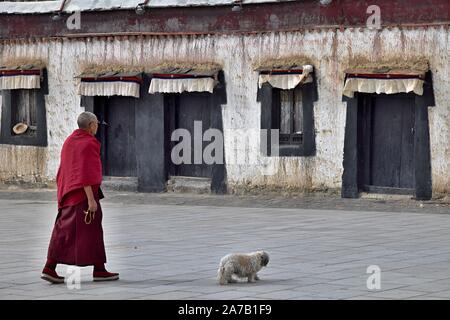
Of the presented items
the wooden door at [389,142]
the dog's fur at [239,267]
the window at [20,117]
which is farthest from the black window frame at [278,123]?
the dog's fur at [239,267]

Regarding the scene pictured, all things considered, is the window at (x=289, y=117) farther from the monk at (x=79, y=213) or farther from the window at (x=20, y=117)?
the monk at (x=79, y=213)

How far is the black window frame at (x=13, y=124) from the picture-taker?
81.4 feet

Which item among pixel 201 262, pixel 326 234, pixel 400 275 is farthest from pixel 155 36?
pixel 400 275

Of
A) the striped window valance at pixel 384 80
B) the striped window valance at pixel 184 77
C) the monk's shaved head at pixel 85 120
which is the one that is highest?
the striped window valance at pixel 184 77

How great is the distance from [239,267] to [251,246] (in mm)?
3310

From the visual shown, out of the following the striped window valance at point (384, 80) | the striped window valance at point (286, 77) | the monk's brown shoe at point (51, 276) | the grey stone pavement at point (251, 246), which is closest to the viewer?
the grey stone pavement at point (251, 246)

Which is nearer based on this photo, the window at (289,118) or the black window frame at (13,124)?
the window at (289,118)

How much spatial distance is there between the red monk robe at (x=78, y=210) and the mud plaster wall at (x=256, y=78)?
10344 mm

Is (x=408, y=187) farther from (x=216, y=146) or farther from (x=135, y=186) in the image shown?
(x=135, y=186)

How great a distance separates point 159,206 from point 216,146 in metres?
2.46

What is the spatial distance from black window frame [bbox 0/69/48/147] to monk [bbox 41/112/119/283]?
569 inches

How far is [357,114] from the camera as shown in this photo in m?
20.6

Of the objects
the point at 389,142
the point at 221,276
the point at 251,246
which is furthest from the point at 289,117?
the point at 221,276

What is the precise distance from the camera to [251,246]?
1353 centimetres
